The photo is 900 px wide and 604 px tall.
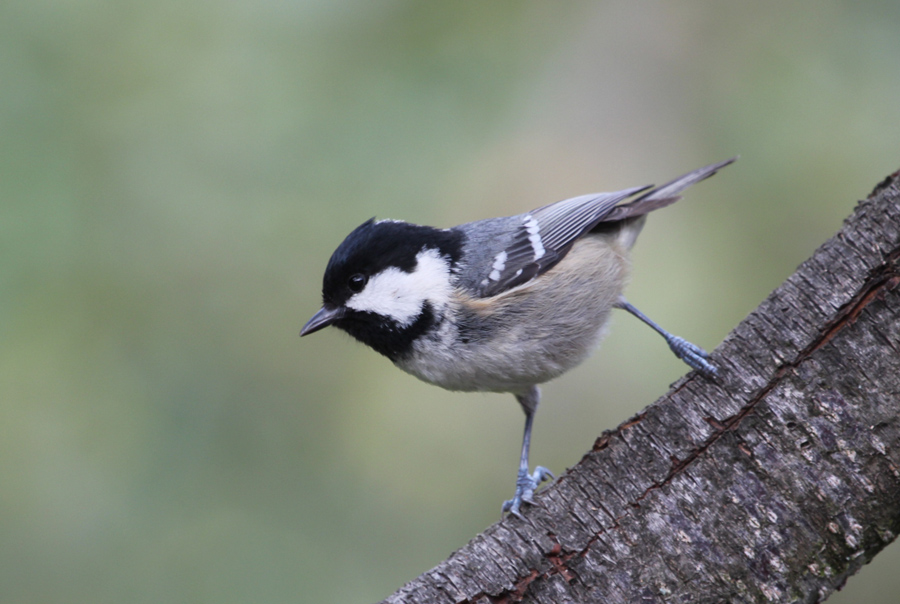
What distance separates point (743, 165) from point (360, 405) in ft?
8.34

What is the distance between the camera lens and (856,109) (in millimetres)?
3797

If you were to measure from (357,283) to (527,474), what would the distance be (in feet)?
3.01

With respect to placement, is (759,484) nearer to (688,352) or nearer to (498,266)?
(688,352)

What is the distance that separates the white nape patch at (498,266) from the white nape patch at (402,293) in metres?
0.17

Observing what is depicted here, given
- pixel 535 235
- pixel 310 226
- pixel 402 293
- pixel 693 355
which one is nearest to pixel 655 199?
pixel 535 235

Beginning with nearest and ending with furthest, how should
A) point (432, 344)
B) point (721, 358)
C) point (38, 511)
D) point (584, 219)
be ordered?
point (721, 358)
point (432, 344)
point (584, 219)
point (38, 511)

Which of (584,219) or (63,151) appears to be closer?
(584,219)

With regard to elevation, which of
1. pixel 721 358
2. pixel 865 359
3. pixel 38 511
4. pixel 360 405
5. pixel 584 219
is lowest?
pixel 865 359

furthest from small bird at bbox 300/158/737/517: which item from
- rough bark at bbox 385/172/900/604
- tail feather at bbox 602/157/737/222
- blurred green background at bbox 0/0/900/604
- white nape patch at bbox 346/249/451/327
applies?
blurred green background at bbox 0/0/900/604

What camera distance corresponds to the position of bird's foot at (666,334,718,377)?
1.86 m

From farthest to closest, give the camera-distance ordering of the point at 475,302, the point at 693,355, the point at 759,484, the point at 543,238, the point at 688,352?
the point at 543,238 < the point at 475,302 < the point at 688,352 < the point at 693,355 < the point at 759,484

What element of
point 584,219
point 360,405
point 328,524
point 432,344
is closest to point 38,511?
point 328,524

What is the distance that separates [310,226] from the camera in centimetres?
403

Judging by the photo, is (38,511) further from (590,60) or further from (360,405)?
(590,60)
